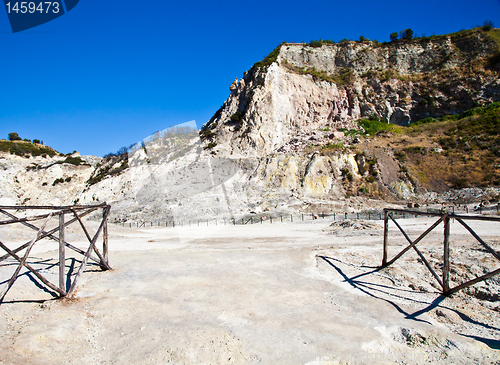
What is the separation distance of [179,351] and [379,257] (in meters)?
8.02

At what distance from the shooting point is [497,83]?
44.9 m

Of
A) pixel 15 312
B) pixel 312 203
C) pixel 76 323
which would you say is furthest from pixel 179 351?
pixel 312 203

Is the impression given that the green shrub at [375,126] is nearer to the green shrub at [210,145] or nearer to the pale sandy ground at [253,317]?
the green shrub at [210,145]

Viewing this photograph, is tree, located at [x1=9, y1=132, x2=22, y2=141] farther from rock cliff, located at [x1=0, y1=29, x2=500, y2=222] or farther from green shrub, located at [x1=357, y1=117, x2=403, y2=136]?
green shrub, located at [x1=357, y1=117, x2=403, y2=136]

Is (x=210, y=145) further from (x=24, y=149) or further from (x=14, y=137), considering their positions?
(x=14, y=137)

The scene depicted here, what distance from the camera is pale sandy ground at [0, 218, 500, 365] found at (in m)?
3.76

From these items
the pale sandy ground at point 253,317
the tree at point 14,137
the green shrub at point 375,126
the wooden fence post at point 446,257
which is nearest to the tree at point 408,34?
the green shrub at point 375,126

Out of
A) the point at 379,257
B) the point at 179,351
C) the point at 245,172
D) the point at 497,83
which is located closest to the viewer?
the point at 179,351

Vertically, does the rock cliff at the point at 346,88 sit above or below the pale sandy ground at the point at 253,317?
above

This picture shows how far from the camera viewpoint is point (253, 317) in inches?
196

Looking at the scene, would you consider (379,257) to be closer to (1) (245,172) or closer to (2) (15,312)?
(2) (15,312)

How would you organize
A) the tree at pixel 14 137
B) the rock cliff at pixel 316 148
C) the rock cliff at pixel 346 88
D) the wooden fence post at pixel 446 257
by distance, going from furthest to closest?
the tree at pixel 14 137 → the rock cliff at pixel 346 88 → the rock cliff at pixel 316 148 → the wooden fence post at pixel 446 257

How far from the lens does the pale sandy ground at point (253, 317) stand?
148 inches

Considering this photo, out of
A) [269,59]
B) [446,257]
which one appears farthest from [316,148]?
[446,257]
